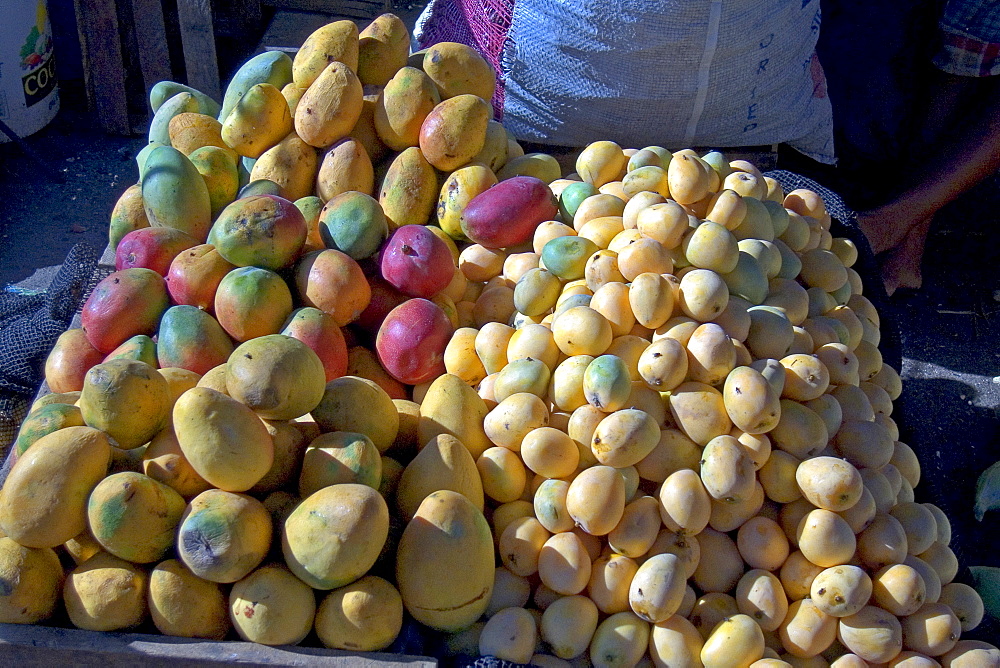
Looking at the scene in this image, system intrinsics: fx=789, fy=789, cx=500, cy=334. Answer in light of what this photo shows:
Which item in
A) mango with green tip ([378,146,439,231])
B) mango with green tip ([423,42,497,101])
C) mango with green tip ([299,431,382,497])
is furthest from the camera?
mango with green tip ([423,42,497,101])

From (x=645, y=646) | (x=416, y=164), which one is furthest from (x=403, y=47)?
(x=645, y=646)

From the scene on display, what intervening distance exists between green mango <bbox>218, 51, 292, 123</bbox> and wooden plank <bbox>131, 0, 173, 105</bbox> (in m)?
2.22

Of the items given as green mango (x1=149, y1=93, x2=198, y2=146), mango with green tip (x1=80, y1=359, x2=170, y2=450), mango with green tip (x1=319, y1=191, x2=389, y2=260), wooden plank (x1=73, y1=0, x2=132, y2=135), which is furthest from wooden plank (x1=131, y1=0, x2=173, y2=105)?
mango with green tip (x1=80, y1=359, x2=170, y2=450)

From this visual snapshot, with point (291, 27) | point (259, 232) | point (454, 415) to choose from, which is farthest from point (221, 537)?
point (291, 27)

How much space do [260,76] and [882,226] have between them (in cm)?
234

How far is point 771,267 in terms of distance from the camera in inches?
66.2

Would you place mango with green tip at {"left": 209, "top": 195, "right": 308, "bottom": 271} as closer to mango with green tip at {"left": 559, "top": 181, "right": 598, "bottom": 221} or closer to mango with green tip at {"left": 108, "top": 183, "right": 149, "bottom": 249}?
mango with green tip at {"left": 108, "top": 183, "right": 149, "bottom": 249}

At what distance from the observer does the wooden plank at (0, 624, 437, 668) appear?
3.73 ft

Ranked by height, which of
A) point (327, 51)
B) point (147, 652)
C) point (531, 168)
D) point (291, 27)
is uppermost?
point (327, 51)

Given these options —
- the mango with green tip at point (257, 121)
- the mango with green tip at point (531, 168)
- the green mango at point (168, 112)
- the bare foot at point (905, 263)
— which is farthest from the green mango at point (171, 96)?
the bare foot at point (905, 263)

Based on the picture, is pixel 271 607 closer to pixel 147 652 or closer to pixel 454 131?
pixel 147 652

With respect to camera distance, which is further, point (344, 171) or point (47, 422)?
point (344, 171)

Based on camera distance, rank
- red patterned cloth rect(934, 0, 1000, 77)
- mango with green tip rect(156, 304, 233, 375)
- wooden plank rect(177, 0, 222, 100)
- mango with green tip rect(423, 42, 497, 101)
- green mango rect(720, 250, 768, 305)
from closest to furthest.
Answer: mango with green tip rect(156, 304, 233, 375)
green mango rect(720, 250, 768, 305)
mango with green tip rect(423, 42, 497, 101)
red patterned cloth rect(934, 0, 1000, 77)
wooden plank rect(177, 0, 222, 100)

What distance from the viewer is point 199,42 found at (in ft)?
12.1
